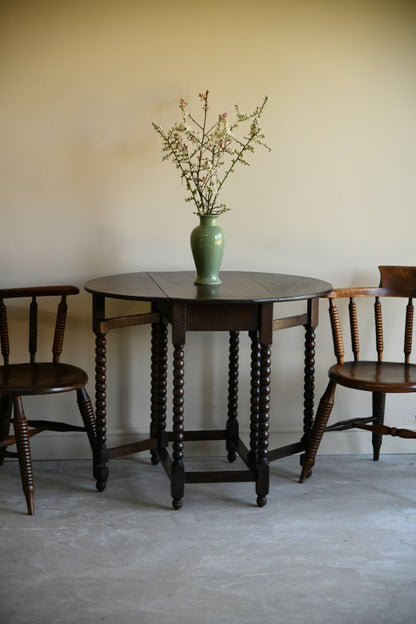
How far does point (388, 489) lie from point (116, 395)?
1.31 m

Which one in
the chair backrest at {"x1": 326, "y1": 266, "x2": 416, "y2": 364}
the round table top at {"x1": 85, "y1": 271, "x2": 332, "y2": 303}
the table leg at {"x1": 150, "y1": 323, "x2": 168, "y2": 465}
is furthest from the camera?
the chair backrest at {"x1": 326, "y1": 266, "x2": 416, "y2": 364}

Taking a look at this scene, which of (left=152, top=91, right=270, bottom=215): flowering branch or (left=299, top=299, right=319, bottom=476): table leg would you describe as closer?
(left=152, top=91, right=270, bottom=215): flowering branch

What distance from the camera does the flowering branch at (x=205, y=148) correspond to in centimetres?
→ 329

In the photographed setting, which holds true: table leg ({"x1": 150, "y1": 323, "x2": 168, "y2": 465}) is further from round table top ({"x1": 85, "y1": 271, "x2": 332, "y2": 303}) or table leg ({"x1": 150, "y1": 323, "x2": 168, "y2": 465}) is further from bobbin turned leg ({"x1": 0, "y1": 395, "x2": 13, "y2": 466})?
bobbin turned leg ({"x1": 0, "y1": 395, "x2": 13, "y2": 466})

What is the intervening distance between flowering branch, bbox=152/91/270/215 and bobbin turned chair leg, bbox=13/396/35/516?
1074mm

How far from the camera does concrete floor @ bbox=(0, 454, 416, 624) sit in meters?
2.46

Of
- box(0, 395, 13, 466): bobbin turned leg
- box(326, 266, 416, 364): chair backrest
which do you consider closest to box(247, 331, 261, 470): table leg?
box(326, 266, 416, 364): chair backrest

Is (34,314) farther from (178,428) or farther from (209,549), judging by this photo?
(209,549)

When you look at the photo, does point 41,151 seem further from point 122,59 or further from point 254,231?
point 254,231

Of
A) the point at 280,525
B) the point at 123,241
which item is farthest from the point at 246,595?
the point at 123,241

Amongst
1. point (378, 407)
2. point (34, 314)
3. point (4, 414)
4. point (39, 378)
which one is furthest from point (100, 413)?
Result: point (378, 407)

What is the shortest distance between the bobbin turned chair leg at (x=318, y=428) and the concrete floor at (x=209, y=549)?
0.10 meters

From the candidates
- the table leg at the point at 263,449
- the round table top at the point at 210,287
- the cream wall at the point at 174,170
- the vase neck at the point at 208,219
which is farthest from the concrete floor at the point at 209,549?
the vase neck at the point at 208,219

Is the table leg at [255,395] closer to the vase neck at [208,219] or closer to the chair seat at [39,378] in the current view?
the vase neck at [208,219]
